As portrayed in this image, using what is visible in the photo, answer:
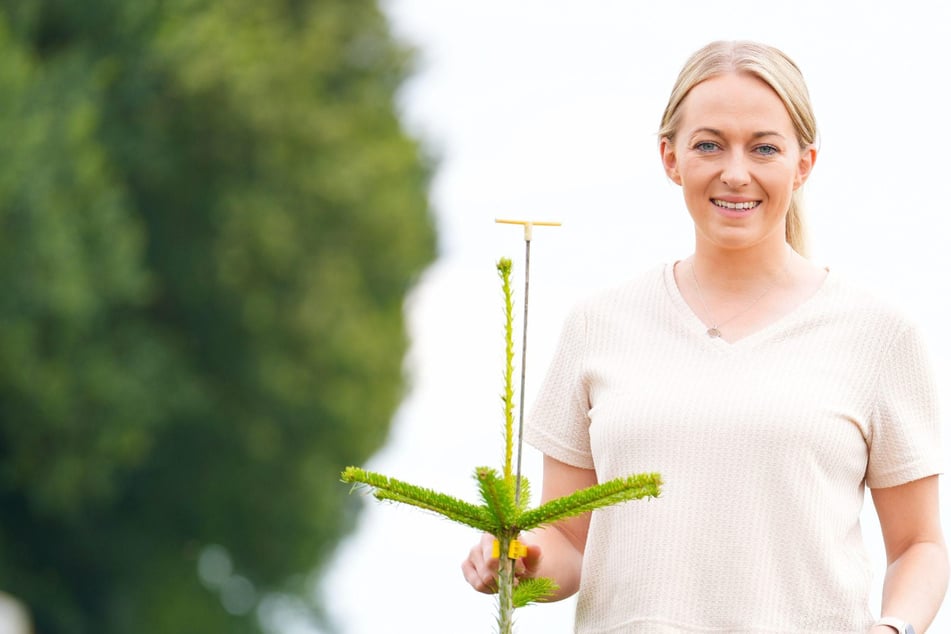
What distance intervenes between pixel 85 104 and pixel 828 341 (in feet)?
52.3

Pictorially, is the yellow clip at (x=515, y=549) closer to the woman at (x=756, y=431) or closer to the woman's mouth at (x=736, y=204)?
the woman at (x=756, y=431)

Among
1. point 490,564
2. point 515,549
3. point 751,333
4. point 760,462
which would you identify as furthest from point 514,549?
point 751,333

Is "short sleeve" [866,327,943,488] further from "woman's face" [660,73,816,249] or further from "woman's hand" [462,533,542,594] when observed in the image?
"woman's hand" [462,533,542,594]

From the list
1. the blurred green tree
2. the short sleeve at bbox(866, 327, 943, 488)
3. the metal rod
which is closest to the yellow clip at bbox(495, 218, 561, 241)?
the metal rod

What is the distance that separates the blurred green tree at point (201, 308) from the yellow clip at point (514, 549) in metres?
15.2

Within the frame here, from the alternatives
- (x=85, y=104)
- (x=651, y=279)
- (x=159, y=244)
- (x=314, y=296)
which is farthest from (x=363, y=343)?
(x=651, y=279)

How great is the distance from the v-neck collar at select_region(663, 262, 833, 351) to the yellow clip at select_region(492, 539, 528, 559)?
1.75 feet

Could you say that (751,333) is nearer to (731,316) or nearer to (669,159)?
(731,316)

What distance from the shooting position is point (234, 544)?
24031 millimetres

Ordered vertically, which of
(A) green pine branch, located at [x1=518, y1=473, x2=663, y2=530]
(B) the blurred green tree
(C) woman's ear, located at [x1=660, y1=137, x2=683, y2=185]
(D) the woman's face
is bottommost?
(A) green pine branch, located at [x1=518, y1=473, x2=663, y2=530]

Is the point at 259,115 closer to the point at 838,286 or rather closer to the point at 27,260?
the point at 27,260

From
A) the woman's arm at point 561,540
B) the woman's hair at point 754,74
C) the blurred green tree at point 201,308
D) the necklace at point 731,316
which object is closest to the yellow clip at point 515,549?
the woman's arm at point 561,540

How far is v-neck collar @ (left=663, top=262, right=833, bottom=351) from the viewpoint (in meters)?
3.26

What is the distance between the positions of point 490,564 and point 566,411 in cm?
42
